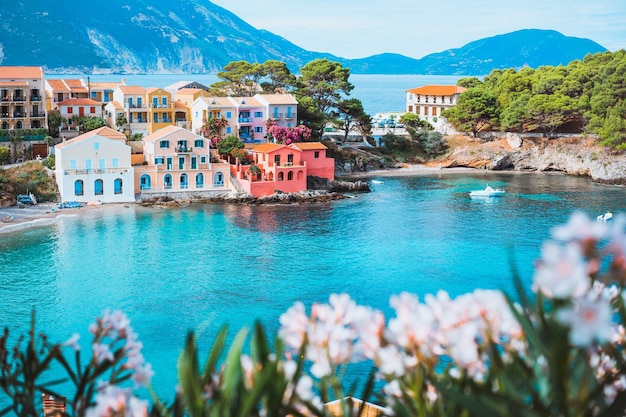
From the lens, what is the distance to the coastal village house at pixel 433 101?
221ft

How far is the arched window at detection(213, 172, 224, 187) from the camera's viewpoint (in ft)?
139

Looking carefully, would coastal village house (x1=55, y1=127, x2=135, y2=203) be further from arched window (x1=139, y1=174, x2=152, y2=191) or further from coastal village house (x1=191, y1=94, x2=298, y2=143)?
coastal village house (x1=191, y1=94, x2=298, y2=143)

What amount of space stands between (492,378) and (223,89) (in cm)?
5374

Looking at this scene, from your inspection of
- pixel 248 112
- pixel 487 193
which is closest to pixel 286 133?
pixel 248 112

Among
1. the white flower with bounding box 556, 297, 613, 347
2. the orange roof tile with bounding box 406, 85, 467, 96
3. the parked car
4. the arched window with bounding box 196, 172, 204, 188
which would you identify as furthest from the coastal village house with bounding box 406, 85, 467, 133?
the white flower with bounding box 556, 297, 613, 347

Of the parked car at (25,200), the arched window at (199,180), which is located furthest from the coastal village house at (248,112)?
the parked car at (25,200)

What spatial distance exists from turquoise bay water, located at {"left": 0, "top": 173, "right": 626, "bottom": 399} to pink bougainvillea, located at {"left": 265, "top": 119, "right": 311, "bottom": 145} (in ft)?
24.3

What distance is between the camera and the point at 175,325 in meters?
21.3

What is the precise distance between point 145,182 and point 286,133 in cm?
1066

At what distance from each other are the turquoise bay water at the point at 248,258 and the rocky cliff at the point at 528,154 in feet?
37.1

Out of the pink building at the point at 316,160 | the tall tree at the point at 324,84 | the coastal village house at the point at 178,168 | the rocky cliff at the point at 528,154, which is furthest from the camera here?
the tall tree at the point at 324,84

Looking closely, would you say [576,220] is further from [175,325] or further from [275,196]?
[275,196]

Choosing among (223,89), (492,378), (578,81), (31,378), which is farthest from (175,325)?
(578,81)

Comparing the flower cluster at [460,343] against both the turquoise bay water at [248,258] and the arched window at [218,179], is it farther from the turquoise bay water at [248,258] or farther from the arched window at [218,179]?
the arched window at [218,179]
